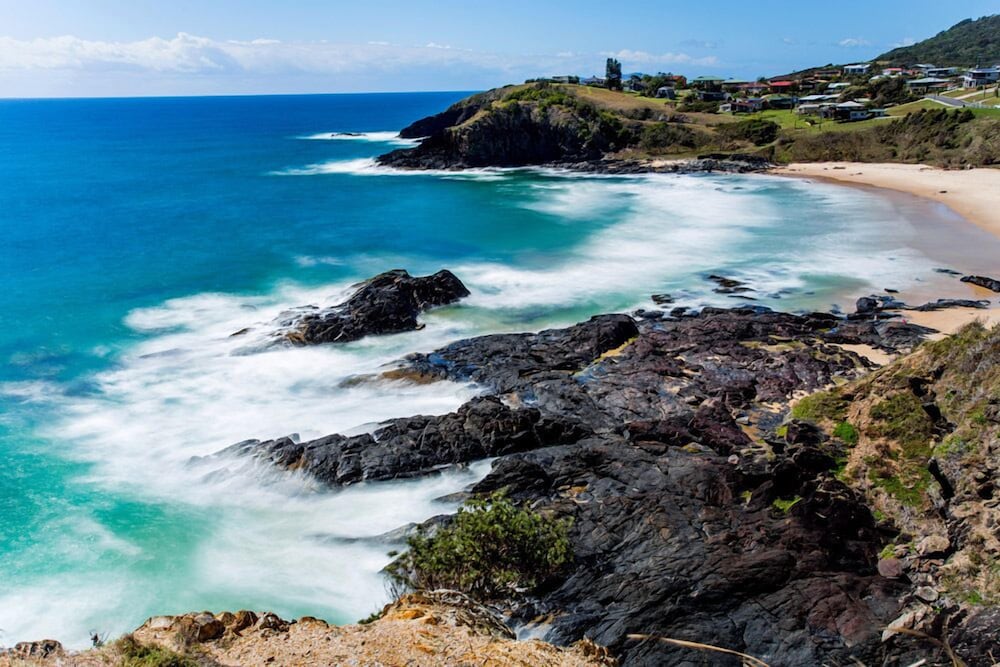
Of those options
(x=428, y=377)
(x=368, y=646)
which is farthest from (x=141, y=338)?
(x=368, y=646)

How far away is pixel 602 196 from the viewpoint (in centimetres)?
7488

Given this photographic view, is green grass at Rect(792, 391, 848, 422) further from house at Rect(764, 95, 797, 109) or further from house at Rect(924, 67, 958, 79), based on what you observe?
house at Rect(924, 67, 958, 79)

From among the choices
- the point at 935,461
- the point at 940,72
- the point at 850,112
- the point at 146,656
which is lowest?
the point at 146,656

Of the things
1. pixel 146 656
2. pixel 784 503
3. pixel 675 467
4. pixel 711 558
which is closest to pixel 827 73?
pixel 675 467

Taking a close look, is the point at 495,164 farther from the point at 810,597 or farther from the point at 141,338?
the point at 810,597

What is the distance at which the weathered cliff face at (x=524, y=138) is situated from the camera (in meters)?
97.5

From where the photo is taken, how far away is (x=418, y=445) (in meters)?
22.3

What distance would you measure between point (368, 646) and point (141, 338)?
3008cm

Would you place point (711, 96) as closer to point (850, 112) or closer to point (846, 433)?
point (850, 112)

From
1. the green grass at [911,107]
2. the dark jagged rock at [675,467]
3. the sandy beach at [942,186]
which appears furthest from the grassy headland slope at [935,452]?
the green grass at [911,107]

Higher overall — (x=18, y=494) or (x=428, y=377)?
(x=428, y=377)

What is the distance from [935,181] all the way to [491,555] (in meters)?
72.9

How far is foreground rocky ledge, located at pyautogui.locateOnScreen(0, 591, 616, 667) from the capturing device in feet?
34.9

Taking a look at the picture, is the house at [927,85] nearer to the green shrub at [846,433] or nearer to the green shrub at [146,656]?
the green shrub at [846,433]
